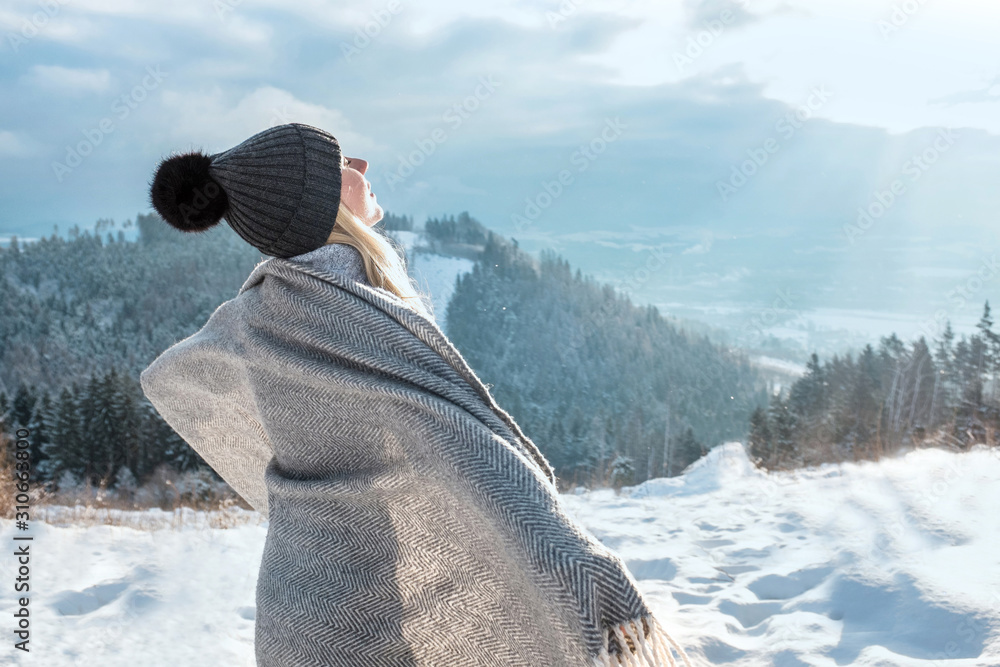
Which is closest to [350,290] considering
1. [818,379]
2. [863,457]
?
[863,457]

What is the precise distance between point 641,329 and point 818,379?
35.3 meters

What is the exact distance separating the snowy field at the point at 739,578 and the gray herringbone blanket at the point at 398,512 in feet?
3.79

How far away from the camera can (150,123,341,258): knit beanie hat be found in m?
1.60

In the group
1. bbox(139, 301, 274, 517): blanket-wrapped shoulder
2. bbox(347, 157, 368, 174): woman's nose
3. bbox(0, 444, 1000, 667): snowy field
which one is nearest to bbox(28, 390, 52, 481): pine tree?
bbox(0, 444, 1000, 667): snowy field

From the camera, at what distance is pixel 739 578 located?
4.29 meters

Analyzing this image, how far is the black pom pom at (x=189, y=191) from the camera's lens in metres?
1.63

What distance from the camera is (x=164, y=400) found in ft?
7.14

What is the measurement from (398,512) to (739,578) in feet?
11.4

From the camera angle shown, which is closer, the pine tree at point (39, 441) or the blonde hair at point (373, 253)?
the blonde hair at point (373, 253)

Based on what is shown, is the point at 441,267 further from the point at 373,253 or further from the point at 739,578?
the point at 373,253

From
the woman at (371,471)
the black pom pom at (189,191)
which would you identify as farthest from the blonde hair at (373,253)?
the black pom pom at (189,191)

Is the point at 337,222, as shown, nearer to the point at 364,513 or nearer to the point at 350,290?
the point at 350,290

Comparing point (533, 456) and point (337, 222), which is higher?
point (337, 222)

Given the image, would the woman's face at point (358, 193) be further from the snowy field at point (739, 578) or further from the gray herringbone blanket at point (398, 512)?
the snowy field at point (739, 578)
